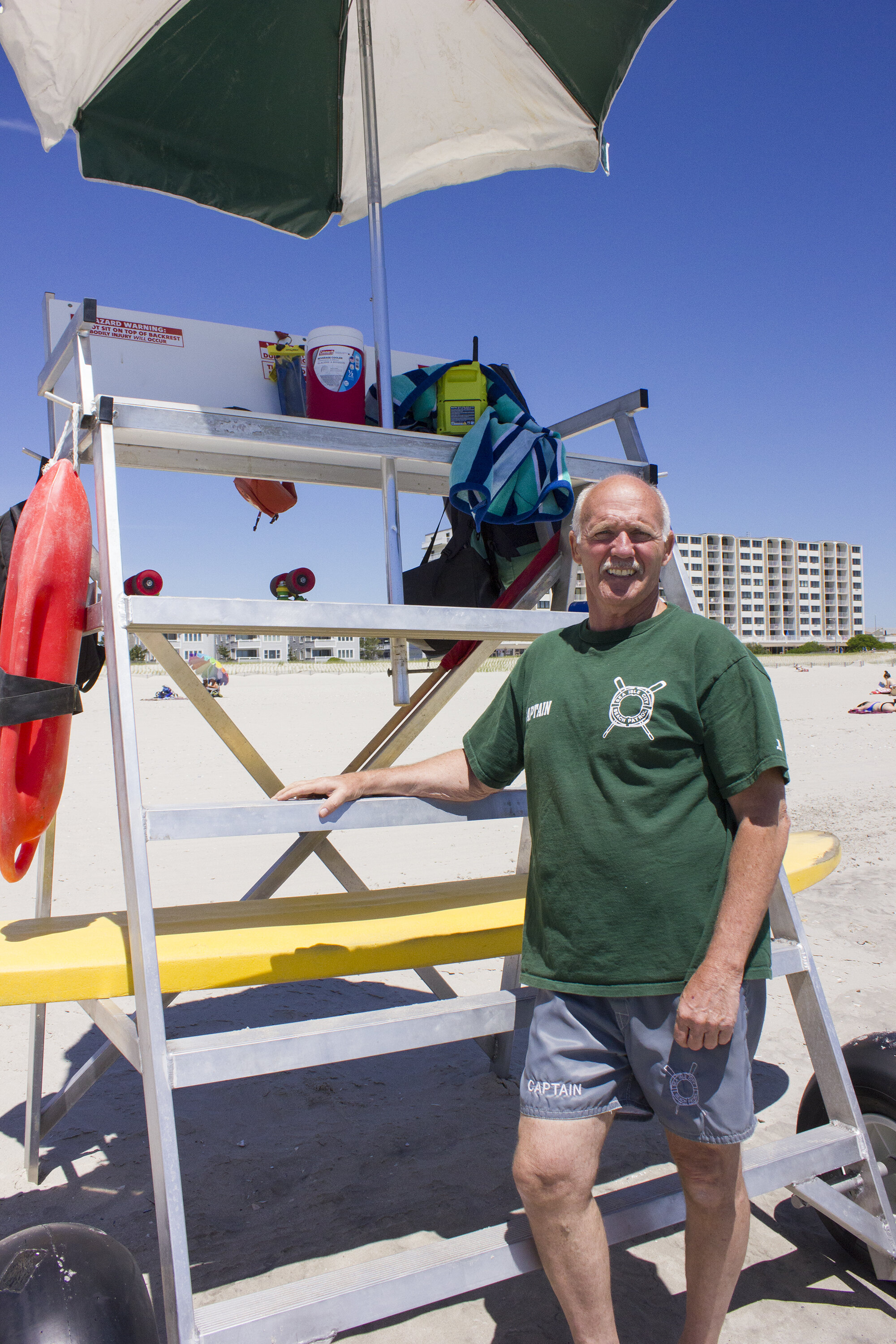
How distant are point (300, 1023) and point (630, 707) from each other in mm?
931

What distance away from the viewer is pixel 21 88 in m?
2.49

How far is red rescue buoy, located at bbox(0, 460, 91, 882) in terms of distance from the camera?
6.39 ft

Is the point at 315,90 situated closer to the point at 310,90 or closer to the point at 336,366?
the point at 310,90

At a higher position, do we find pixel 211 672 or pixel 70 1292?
pixel 70 1292

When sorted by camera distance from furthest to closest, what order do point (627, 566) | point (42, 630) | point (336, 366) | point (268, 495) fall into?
point (268, 495) < point (336, 366) < point (42, 630) < point (627, 566)

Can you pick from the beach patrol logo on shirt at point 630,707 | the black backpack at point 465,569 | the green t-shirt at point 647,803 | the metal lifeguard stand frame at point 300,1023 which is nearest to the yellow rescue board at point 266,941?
the metal lifeguard stand frame at point 300,1023

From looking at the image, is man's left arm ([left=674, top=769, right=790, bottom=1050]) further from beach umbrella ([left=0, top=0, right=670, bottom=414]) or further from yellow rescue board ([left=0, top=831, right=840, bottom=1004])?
beach umbrella ([left=0, top=0, right=670, bottom=414])

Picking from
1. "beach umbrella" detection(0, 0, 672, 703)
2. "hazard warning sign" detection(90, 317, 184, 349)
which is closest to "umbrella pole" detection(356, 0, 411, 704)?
"beach umbrella" detection(0, 0, 672, 703)

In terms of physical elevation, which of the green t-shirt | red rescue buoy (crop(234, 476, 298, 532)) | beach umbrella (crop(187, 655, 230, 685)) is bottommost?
beach umbrella (crop(187, 655, 230, 685))

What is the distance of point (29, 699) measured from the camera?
1.87 meters

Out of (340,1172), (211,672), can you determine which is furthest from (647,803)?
(211,672)

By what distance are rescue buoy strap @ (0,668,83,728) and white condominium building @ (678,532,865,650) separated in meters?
124

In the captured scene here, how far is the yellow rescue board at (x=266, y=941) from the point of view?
5.63 feet

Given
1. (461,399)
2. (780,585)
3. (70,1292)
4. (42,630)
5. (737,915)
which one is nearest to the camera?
(70,1292)
